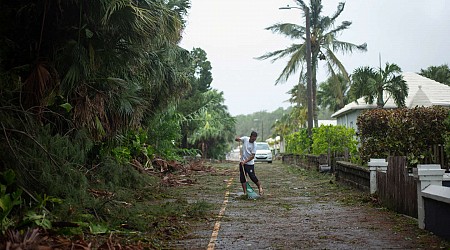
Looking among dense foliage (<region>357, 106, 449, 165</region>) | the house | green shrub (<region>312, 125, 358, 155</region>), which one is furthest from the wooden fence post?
the house

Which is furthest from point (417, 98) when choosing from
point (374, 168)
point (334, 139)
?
point (374, 168)

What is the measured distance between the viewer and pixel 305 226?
28.8 ft

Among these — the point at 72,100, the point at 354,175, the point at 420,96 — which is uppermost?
the point at 420,96

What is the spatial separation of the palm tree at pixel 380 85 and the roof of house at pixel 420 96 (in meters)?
0.92

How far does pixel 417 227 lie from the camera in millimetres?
8281

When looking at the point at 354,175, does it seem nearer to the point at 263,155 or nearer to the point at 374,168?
the point at 374,168

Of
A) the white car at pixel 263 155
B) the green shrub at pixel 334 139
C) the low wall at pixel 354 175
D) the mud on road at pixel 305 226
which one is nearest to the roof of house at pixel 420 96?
the white car at pixel 263 155

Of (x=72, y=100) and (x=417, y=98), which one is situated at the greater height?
(x=417, y=98)

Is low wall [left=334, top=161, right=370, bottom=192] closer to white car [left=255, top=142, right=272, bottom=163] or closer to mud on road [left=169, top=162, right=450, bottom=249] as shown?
mud on road [left=169, top=162, right=450, bottom=249]

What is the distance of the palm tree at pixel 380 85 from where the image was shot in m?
31.9

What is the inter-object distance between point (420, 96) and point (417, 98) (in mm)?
248

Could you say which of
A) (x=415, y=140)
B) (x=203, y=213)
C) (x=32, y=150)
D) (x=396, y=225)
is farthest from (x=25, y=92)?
(x=415, y=140)

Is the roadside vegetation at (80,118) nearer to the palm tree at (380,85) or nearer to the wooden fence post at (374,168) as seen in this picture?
the wooden fence post at (374,168)

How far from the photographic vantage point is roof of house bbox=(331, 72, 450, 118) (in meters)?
31.4
